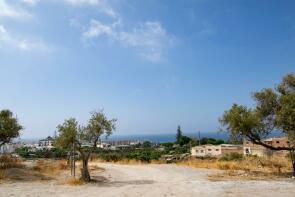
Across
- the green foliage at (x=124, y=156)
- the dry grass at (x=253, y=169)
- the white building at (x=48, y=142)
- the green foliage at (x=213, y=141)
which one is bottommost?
the dry grass at (x=253, y=169)

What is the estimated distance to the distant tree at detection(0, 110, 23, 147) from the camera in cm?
2709

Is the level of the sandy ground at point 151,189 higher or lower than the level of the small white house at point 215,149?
lower

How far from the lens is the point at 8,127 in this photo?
89.3 ft

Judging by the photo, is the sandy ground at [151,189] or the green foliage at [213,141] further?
the green foliage at [213,141]

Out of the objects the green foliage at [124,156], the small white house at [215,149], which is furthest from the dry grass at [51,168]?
the small white house at [215,149]

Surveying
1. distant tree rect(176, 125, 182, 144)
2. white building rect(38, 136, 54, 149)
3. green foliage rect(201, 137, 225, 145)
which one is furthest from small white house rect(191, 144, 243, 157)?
white building rect(38, 136, 54, 149)

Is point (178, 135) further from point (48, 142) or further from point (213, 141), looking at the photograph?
point (48, 142)

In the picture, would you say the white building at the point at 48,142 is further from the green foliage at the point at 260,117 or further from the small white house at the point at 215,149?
the small white house at the point at 215,149

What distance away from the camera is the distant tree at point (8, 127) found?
27.1 meters

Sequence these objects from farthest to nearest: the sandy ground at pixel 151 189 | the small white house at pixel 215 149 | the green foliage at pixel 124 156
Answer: the small white house at pixel 215 149 → the green foliage at pixel 124 156 → the sandy ground at pixel 151 189

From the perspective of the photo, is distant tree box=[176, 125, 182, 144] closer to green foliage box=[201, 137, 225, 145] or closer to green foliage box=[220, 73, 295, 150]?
green foliage box=[201, 137, 225, 145]

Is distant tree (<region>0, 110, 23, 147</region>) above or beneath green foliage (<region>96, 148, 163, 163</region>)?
above

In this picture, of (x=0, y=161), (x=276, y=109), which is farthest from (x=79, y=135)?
(x=276, y=109)

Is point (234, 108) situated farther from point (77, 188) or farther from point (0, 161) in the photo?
point (0, 161)
